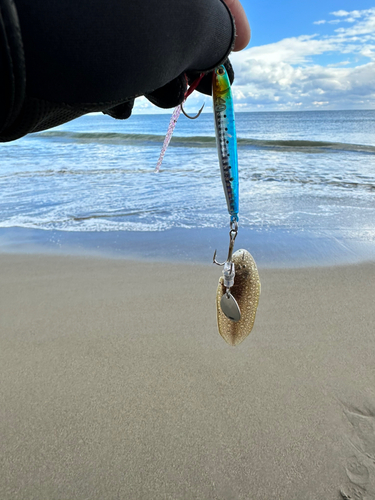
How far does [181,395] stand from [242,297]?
0.76 metres

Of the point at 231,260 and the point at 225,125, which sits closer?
the point at 225,125

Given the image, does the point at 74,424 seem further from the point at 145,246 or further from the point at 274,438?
the point at 145,246

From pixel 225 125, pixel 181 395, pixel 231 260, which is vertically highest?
pixel 225 125

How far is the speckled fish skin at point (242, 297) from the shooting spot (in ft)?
4.15

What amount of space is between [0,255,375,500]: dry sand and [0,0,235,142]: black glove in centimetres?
134

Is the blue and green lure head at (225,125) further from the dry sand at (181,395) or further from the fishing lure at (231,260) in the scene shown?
the dry sand at (181,395)

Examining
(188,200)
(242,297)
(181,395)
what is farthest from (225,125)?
(188,200)

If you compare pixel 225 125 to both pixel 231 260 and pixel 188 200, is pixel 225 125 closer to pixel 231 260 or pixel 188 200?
pixel 231 260

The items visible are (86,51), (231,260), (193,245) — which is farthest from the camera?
(193,245)

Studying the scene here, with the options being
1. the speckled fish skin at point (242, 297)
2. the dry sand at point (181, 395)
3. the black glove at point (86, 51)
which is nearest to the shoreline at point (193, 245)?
the dry sand at point (181, 395)

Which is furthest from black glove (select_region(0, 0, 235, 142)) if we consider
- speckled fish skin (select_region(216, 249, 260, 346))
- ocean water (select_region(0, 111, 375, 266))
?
ocean water (select_region(0, 111, 375, 266))

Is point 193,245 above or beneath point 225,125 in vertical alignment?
beneath

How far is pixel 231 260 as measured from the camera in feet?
4.08

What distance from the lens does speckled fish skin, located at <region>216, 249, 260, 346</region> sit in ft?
4.15
